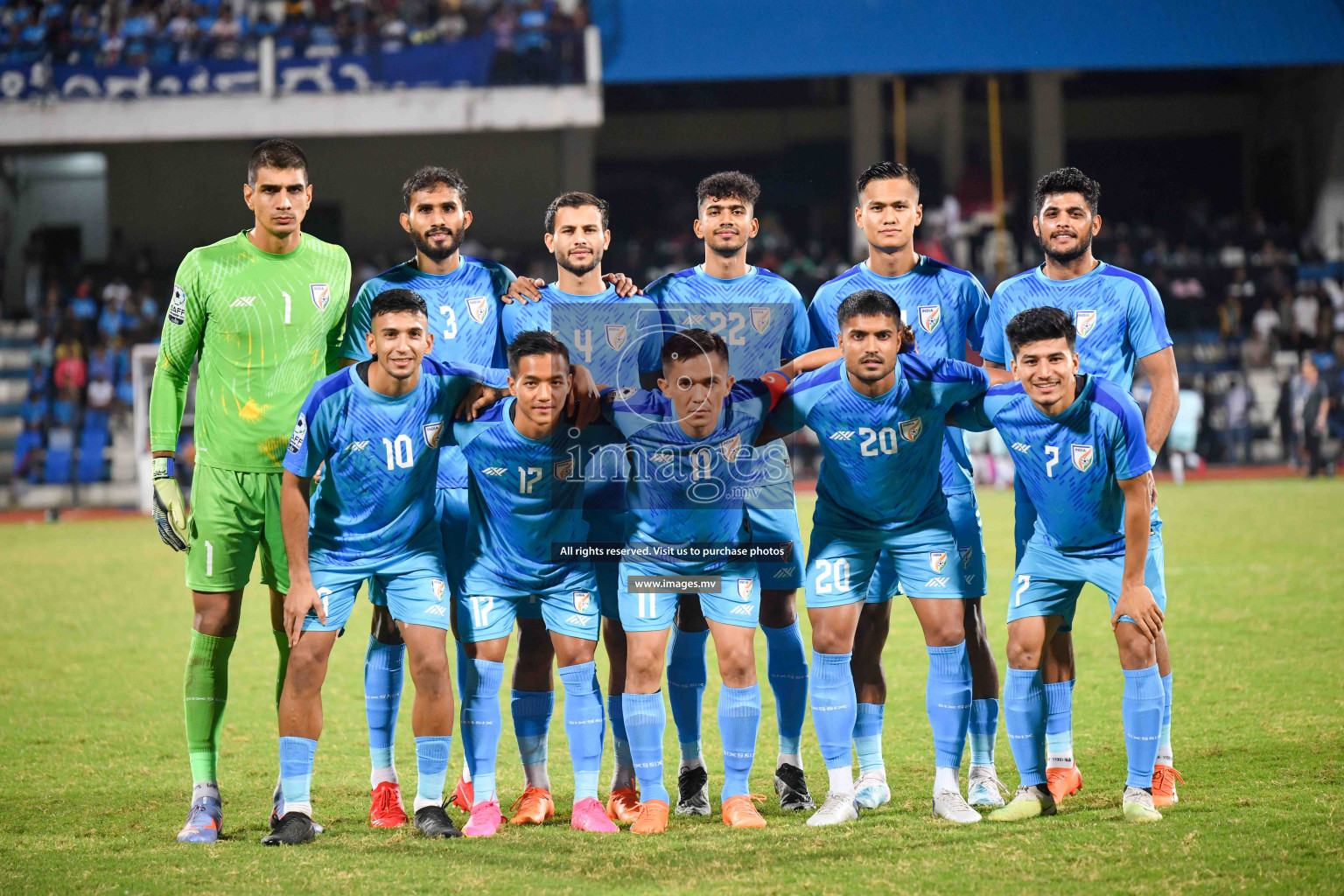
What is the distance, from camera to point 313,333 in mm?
5188

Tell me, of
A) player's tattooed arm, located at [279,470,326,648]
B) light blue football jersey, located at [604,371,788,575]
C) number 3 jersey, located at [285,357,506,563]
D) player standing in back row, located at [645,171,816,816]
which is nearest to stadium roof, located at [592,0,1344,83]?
player standing in back row, located at [645,171,816,816]

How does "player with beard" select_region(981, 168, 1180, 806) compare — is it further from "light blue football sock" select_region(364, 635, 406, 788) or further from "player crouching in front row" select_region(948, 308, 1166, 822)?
"light blue football sock" select_region(364, 635, 406, 788)

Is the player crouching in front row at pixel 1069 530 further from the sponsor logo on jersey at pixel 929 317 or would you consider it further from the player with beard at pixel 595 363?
the player with beard at pixel 595 363

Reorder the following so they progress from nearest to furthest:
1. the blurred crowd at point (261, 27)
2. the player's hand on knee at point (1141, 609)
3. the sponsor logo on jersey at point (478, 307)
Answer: the player's hand on knee at point (1141, 609)
the sponsor logo on jersey at point (478, 307)
the blurred crowd at point (261, 27)

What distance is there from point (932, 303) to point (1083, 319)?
598mm

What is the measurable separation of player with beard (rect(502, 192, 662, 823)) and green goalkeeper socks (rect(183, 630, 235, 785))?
112 centimetres

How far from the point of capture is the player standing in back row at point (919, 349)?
5.22m

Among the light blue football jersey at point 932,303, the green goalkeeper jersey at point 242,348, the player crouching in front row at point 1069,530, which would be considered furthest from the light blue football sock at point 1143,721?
the green goalkeeper jersey at point 242,348

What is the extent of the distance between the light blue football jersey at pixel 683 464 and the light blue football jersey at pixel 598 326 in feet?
1.51

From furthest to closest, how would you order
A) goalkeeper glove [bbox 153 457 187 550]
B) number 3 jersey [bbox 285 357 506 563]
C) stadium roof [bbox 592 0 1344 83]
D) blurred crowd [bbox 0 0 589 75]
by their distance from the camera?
stadium roof [bbox 592 0 1344 83]
blurred crowd [bbox 0 0 589 75]
goalkeeper glove [bbox 153 457 187 550]
number 3 jersey [bbox 285 357 506 563]

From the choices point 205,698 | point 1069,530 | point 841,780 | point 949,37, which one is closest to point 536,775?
point 841,780

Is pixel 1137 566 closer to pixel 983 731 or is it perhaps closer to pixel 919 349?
pixel 983 731

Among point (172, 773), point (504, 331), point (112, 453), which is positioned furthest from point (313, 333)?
point (112, 453)

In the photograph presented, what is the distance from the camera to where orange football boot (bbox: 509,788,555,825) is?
5.00m
